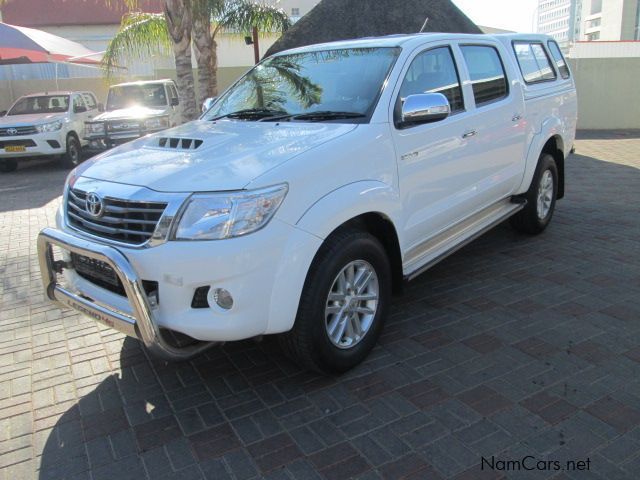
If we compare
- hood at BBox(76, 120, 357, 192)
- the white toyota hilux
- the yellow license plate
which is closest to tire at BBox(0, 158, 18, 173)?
the yellow license plate

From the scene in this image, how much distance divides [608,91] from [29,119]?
629 inches

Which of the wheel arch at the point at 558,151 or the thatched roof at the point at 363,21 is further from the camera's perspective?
the thatched roof at the point at 363,21

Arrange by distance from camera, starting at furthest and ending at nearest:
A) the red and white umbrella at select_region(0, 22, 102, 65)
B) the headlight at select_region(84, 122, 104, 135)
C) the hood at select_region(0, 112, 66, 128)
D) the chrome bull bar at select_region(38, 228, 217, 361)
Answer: the red and white umbrella at select_region(0, 22, 102, 65) < the headlight at select_region(84, 122, 104, 135) < the hood at select_region(0, 112, 66, 128) < the chrome bull bar at select_region(38, 228, 217, 361)

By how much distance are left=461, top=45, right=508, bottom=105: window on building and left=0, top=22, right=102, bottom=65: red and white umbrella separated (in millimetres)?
12878

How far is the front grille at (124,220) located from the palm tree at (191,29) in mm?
8076

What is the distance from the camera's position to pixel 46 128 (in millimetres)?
12461

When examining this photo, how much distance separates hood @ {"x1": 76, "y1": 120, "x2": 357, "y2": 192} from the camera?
2914 mm

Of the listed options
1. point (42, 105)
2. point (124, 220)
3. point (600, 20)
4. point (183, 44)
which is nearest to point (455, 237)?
point (124, 220)

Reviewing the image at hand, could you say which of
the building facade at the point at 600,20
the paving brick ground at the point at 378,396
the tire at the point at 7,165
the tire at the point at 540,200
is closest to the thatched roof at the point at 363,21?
the tire at the point at 540,200

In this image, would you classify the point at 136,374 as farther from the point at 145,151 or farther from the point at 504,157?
the point at 504,157

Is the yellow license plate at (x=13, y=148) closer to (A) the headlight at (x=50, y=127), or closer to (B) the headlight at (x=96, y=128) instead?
(A) the headlight at (x=50, y=127)

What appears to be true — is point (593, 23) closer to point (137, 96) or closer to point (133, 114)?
point (137, 96)

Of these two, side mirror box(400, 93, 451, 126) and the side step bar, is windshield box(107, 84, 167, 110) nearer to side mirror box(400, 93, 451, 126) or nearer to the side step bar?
the side step bar

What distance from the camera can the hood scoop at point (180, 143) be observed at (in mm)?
3480
